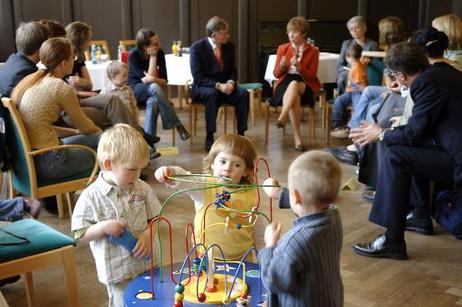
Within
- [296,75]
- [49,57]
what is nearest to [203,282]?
[49,57]

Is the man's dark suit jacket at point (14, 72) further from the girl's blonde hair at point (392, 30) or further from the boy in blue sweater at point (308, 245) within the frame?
the girl's blonde hair at point (392, 30)

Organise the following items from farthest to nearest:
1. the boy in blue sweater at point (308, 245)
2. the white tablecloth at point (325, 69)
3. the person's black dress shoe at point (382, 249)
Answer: the white tablecloth at point (325, 69) → the person's black dress shoe at point (382, 249) → the boy in blue sweater at point (308, 245)

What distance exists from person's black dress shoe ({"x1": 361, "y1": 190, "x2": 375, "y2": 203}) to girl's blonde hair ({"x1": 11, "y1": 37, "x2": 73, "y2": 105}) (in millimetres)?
2392

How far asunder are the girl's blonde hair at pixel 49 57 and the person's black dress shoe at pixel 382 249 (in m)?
2.16

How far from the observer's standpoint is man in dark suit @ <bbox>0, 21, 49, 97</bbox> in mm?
4055

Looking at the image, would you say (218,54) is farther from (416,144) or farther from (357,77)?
(416,144)

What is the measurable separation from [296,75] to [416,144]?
2.78 m

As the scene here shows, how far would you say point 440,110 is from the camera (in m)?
3.46

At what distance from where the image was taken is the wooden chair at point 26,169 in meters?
3.58

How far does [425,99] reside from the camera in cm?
344

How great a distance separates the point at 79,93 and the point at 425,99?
109 inches

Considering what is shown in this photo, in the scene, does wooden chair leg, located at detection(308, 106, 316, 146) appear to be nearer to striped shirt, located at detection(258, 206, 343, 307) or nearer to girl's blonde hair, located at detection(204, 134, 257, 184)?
girl's blonde hair, located at detection(204, 134, 257, 184)

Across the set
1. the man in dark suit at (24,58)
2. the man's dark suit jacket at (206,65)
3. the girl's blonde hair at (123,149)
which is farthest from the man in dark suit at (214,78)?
the girl's blonde hair at (123,149)

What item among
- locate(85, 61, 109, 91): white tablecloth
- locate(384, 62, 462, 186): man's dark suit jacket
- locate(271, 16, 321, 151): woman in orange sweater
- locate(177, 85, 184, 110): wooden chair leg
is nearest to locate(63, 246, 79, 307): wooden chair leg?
locate(384, 62, 462, 186): man's dark suit jacket
